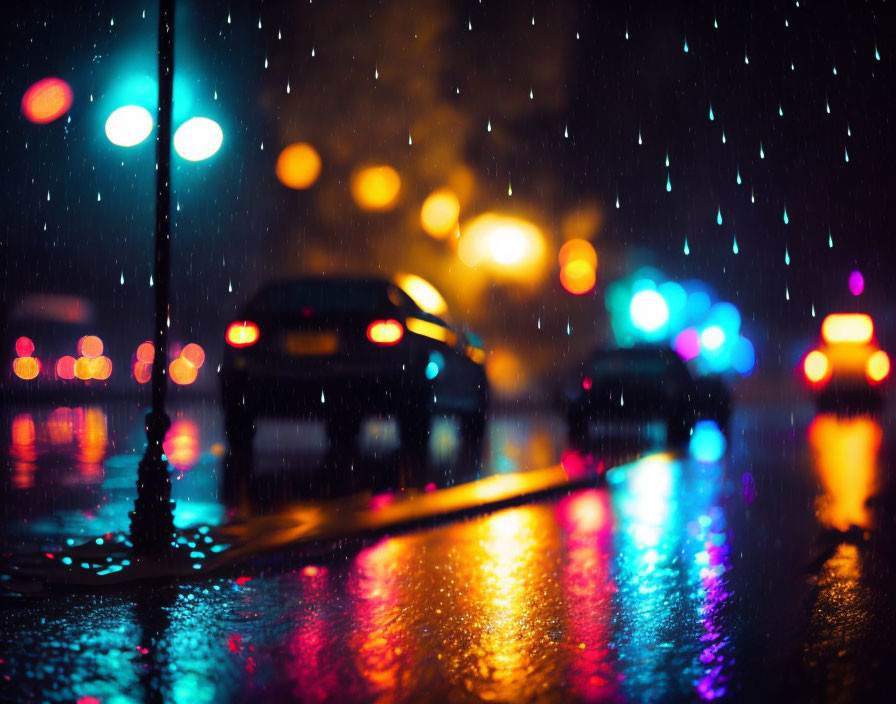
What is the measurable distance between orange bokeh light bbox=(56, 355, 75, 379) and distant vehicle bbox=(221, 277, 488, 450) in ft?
80.7

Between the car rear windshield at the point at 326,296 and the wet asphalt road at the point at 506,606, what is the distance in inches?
90.9

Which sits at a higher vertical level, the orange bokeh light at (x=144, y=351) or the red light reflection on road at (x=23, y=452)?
the orange bokeh light at (x=144, y=351)

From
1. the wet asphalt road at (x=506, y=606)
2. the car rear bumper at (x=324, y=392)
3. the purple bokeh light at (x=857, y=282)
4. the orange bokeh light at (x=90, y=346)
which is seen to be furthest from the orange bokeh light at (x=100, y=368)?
the purple bokeh light at (x=857, y=282)

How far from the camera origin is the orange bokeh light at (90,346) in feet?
123

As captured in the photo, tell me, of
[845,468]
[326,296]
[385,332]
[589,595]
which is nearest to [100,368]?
[326,296]

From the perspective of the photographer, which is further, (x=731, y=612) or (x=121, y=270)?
(x=121, y=270)

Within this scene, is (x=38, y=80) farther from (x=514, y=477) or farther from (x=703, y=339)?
(x=703, y=339)

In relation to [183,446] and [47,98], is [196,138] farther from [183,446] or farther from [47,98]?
[47,98]

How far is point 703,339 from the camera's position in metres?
44.2

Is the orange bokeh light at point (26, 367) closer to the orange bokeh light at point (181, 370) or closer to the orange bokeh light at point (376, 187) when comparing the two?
the orange bokeh light at point (181, 370)

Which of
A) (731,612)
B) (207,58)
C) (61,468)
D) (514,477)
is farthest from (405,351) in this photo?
(207,58)

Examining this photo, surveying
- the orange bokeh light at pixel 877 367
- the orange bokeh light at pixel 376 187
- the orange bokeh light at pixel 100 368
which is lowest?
the orange bokeh light at pixel 877 367

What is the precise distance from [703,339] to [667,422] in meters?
26.3

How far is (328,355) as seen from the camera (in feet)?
39.4
